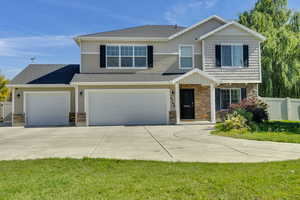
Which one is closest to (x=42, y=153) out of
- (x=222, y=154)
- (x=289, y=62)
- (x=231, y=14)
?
(x=222, y=154)

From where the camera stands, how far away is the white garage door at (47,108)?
1448 centimetres

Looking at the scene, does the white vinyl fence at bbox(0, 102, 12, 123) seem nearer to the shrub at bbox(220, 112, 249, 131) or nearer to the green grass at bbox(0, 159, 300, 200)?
the green grass at bbox(0, 159, 300, 200)

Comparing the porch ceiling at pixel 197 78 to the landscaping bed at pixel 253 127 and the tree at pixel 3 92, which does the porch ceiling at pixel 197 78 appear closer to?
the landscaping bed at pixel 253 127

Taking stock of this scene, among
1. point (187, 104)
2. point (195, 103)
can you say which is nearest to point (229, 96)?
point (195, 103)

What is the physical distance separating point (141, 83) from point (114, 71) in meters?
2.53

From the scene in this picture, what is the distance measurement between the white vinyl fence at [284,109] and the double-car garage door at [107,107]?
7.74 meters

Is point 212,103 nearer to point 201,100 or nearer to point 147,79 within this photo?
point 201,100

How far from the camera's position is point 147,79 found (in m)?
14.0

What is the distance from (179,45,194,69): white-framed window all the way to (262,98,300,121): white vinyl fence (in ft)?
19.3

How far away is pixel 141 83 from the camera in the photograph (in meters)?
13.6

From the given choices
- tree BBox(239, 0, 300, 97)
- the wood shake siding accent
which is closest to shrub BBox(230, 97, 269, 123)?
the wood shake siding accent

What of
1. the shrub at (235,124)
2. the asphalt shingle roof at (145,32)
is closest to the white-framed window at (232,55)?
the asphalt shingle roof at (145,32)

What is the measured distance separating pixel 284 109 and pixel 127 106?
11083 millimetres

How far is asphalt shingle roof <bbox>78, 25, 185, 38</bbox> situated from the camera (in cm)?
1519
